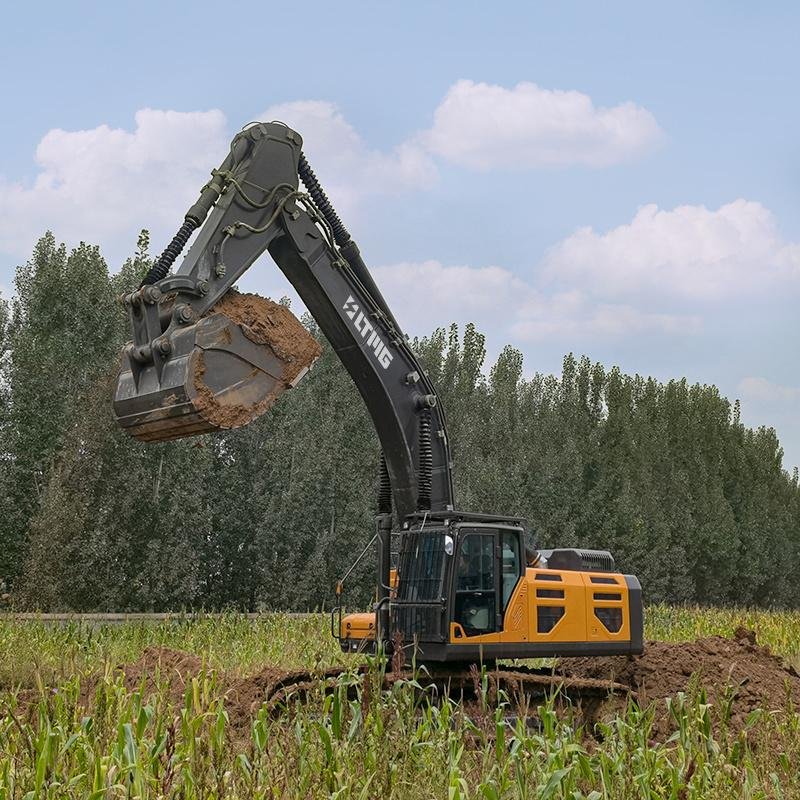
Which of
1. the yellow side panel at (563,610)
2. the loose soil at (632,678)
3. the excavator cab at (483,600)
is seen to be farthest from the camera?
the yellow side panel at (563,610)

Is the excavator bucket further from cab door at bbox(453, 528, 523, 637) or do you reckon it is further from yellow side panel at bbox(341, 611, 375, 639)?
yellow side panel at bbox(341, 611, 375, 639)

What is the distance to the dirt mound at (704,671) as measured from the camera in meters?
10.4

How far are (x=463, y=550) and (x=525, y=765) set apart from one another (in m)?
4.46

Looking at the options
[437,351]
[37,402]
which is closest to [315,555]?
[37,402]

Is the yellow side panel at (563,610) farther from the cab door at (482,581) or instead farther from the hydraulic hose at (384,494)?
the hydraulic hose at (384,494)

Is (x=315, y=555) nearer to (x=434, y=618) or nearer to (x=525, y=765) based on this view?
(x=434, y=618)

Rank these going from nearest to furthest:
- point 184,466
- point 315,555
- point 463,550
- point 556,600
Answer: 1. point 463,550
2. point 556,600
3. point 184,466
4. point 315,555

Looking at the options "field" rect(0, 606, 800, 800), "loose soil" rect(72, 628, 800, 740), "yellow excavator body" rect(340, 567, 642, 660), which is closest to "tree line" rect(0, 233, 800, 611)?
"loose soil" rect(72, 628, 800, 740)

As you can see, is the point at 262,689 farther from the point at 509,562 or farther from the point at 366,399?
the point at 366,399

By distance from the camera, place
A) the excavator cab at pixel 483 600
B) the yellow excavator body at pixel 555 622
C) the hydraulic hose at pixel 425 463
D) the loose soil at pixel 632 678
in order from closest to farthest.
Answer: the loose soil at pixel 632 678 → the excavator cab at pixel 483 600 → the yellow excavator body at pixel 555 622 → the hydraulic hose at pixel 425 463

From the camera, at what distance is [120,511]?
26703mm

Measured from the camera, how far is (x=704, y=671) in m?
11.3

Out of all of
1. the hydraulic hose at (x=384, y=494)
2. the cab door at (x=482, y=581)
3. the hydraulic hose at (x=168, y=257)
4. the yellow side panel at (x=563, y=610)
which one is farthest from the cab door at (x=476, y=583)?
the hydraulic hose at (x=168, y=257)

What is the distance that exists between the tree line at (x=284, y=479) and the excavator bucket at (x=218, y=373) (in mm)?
13686
